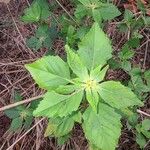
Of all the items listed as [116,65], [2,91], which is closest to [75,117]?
[116,65]

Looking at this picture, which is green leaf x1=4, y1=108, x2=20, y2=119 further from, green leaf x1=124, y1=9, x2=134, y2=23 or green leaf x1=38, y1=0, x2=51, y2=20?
green leaf x1=124, y1=9, x2=134, y2=23

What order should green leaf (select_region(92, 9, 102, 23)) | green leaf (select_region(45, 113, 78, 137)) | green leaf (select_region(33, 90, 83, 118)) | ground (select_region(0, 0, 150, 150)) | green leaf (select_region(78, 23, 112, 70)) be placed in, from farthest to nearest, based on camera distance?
ground (select_region(0, 0, 150, 150)) → green leaf (select_region(92, 9, 102, 23)) → green leaf (select_region(45, 113, 78, 137)) → green leaf (select_region(78, 23, 112, 70)) → green leaf (select_region(33, 90, 83, 118))

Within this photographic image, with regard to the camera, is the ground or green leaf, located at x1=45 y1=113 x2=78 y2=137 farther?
the ground

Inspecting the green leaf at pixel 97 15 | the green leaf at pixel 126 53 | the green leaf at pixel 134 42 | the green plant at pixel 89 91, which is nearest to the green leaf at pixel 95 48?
the green plant at pixel 89 91

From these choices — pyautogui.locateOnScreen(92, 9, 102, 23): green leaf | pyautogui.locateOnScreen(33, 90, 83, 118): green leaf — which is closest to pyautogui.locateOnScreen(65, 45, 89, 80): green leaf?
pyautogui.locateOnScreen(33, 90, 83, 118): green leaf

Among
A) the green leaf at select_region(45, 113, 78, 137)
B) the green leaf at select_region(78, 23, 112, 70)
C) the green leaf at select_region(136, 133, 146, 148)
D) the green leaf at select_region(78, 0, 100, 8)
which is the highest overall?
the green leaf at select_region(78, 0, 100, 8)
